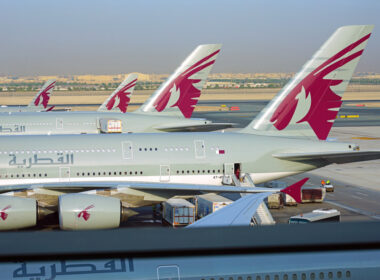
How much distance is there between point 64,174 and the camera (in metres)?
28.7

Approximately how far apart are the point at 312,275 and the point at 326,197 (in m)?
31.3

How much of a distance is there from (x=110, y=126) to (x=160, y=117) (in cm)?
447

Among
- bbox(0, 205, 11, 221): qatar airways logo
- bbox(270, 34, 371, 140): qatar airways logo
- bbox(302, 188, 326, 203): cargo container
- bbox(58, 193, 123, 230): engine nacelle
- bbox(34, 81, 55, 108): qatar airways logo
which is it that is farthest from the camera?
bbox(34, 81, 55, 108): qatar airways logo

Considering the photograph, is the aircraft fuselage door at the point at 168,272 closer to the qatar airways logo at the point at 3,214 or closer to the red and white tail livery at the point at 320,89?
the qatar airways logo at the point at 3,214

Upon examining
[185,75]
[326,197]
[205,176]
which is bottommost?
[326,197]

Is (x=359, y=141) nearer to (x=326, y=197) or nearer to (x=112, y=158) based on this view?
(x=326, y=197)

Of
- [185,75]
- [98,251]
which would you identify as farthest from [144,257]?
[185,75]

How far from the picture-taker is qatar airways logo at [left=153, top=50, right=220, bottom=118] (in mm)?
45875

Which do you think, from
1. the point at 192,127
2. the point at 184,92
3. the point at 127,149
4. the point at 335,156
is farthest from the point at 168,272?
the point at 184,92

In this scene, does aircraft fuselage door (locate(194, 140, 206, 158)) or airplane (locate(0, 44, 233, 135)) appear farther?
airplane (locate(0, 44, 233, 135))

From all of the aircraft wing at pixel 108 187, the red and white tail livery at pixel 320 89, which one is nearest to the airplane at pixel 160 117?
the red and white tail livery at pixel 320 89

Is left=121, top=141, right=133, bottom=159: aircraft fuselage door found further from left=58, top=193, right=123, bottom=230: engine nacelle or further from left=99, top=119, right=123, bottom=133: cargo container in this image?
left=99, top=119, right=123, bottom=133: cargo container

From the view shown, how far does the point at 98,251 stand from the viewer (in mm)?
6754

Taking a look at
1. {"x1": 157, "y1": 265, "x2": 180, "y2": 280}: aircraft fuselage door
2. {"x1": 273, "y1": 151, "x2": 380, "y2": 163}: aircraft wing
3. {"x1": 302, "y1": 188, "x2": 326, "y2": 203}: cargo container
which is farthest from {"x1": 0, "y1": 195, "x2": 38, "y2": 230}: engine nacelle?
{"x1": 302, "y1": 188, "x2": 326, "y2": 203}: cargo container
